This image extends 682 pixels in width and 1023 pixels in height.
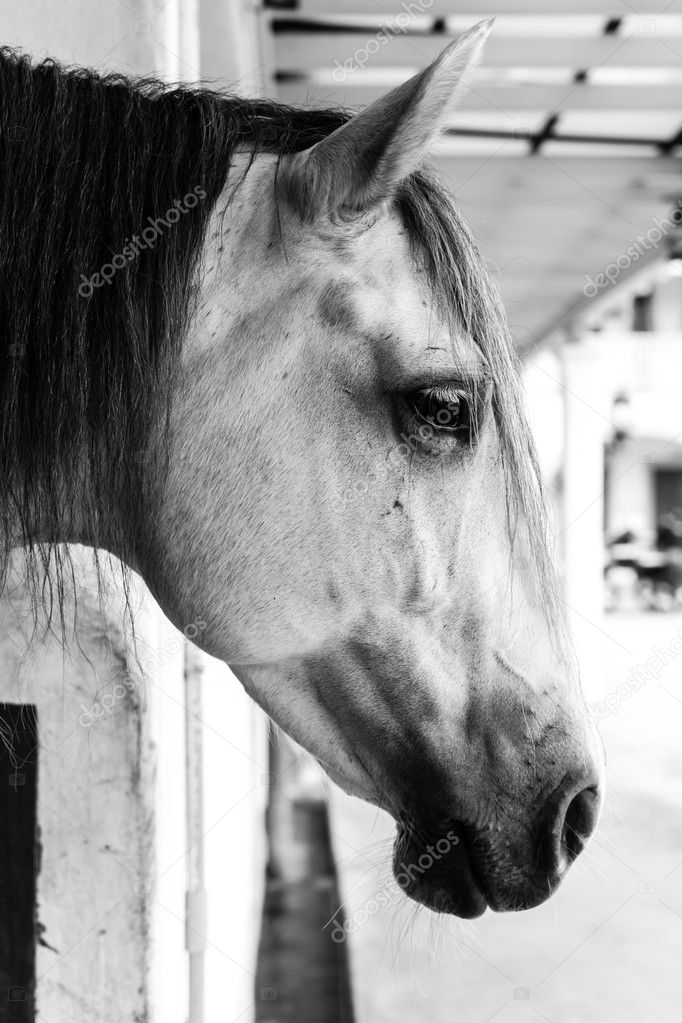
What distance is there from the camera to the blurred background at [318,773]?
4.40ft

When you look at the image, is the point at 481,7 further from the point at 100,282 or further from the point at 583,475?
the point at 583,475

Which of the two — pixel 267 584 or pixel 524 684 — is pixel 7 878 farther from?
pixel 524 684

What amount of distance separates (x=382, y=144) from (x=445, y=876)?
0.81 m

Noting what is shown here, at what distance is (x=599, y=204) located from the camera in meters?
5.31

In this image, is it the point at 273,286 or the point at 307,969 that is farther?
the point at 307,969

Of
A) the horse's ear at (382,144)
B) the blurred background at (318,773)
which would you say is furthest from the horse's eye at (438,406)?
the blurred background at (318,773)

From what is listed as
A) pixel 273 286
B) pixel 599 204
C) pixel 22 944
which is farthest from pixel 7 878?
pixel 599 204

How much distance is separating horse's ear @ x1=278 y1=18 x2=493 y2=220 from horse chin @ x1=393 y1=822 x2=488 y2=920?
71 cm

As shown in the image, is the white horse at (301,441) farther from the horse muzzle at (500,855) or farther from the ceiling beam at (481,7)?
the ceiling beam at (481,7)

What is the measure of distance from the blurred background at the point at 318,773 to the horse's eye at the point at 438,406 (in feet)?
1.22

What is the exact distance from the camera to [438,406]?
1.02 metres

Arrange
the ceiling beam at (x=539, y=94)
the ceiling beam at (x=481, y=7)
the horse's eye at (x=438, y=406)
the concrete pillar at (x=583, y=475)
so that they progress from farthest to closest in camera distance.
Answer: the concrete pillar at (x=583, y=475) → the ceiling beam at (x=539, y=94) → the ceiling beam at (x=481, y=7) → the horse's eye at (x=438, y=406)

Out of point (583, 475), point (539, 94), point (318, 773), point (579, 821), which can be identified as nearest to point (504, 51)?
point (539, 94)

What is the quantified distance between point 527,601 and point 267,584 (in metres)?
0.30
